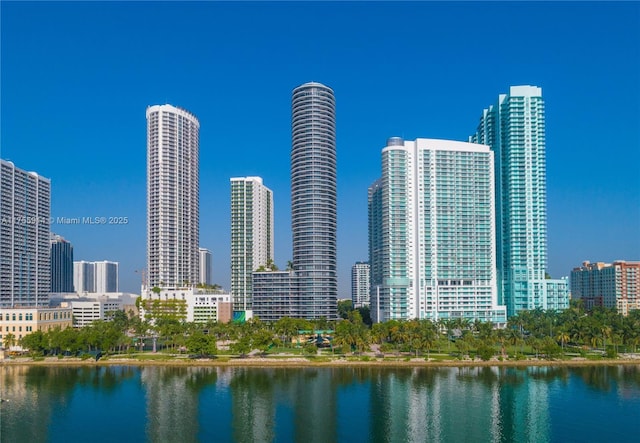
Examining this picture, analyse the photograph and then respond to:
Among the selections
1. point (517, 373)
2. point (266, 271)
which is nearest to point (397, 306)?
point (266, 271)

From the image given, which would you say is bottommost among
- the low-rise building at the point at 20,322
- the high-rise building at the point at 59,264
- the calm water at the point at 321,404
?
the calm water at the point at 321,404

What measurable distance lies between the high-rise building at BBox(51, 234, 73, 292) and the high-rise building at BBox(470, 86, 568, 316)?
469 feet

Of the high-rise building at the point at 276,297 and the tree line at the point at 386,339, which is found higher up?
the high-rise building at the point at 276,297

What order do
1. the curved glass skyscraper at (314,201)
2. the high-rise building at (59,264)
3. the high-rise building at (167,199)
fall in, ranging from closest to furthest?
1. the curved glass skyscraper at (314,201)
2. the high-rise building at (167,199)
3. the high-rise building at (59,264)

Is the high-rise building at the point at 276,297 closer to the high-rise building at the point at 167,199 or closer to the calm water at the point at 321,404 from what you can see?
the high-rise building at the point at 167,199

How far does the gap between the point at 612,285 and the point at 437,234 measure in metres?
73.5

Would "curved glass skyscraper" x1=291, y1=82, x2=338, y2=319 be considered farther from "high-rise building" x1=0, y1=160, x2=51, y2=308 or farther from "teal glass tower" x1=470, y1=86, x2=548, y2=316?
"high-rise building" x1=0, y1=160, x2=51, y2=308

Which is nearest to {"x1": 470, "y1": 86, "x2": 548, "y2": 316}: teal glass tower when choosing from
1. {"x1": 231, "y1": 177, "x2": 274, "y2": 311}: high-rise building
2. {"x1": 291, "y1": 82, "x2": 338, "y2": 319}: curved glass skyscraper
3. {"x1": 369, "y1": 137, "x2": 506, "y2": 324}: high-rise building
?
{"x1": 369, "y1": 137, "x2": 506, "y2": 324}: high-rise building

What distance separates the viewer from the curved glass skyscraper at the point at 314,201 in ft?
412

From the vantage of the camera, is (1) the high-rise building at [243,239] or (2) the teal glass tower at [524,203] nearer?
(2) the teal glass tower at [524,203]

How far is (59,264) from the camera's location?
191875 mm

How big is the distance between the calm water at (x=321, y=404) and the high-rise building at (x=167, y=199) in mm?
59566

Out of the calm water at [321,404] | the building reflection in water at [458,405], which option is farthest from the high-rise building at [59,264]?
the building reflection in water at [458,405]

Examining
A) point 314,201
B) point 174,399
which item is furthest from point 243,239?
point 174,399
